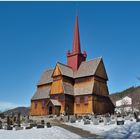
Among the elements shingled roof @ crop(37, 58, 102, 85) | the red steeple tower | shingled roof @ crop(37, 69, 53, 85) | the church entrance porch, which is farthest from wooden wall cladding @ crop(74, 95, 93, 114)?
shingled roof @ crop(37, 69, 53, 85)

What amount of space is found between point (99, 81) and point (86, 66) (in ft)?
16.0

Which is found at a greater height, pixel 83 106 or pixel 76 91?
pixel 76 91

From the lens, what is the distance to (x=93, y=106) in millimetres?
51312

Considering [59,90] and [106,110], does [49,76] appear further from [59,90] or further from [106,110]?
[106,110]

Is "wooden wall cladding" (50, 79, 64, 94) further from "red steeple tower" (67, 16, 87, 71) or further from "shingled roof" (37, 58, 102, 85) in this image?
"red steeple tower" (67, 16, 87, 71)

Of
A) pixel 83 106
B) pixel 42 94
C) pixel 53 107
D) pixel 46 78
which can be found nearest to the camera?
pixel 53 107

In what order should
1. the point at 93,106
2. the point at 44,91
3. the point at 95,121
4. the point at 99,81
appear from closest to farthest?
the point at 95,121 < the point at 93,106 < the point at 99,81 < the point at 44,91

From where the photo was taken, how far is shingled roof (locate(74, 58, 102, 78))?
2145 inches

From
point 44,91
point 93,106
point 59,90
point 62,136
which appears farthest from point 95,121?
point 44,91

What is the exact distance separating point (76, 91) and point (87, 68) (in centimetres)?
584

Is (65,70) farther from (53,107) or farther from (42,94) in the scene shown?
(53,107)

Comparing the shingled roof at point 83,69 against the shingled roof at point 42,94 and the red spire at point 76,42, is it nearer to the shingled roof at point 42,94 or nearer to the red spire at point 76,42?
the shingled roof at point 42,94

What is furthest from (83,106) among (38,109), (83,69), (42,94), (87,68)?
(38,109)

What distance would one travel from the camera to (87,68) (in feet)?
185
